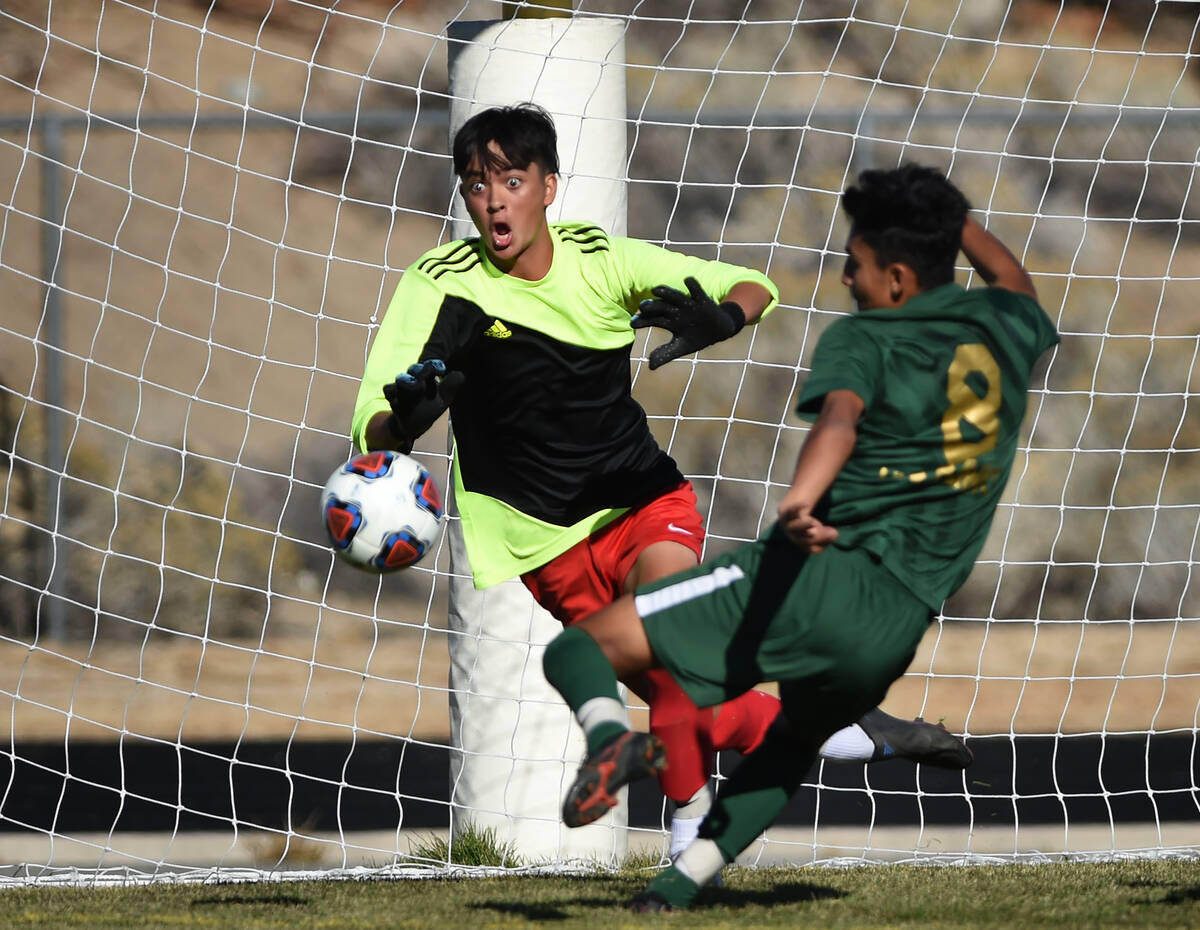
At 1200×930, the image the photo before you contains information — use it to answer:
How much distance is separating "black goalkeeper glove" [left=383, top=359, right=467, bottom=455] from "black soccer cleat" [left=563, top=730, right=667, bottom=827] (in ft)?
3.14

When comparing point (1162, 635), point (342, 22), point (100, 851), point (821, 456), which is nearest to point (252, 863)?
point (100, 851)

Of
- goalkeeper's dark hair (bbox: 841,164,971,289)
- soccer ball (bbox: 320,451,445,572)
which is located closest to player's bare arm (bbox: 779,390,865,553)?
goalkeeper's dark hair (bbox: 841,164,971,289)

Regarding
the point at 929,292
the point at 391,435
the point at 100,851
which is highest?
the point at 929,292

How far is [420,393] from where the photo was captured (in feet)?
12.2

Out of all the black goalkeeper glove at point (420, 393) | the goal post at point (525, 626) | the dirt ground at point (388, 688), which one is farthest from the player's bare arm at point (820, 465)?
the dirt ground at point (388, 688)

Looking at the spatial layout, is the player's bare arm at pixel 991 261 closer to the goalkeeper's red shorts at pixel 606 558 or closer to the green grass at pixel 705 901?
the goalkeeper's red shorts at pixel 606 558

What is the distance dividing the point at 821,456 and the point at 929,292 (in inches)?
21.5

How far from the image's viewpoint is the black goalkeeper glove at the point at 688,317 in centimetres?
380

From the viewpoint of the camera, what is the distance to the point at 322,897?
4.27 m

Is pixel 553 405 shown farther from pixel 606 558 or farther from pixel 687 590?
pixel 687 590

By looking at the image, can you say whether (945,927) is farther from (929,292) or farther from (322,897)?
(322,897)

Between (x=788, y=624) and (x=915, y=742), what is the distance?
119 cm

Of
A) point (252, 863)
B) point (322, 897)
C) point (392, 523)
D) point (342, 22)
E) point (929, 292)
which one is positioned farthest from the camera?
point (342, 22)

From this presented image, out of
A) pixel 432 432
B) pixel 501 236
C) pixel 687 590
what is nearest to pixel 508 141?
pixel 501 236
